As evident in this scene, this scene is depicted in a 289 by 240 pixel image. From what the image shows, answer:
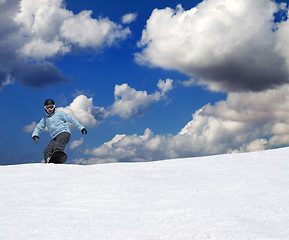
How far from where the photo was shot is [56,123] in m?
8.97

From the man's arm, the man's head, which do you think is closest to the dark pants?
the man's arm

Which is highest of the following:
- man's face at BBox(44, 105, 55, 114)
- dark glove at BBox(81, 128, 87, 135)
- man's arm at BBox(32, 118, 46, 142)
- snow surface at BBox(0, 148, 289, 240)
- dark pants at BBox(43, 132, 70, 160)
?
man's face at BBox(44, 105, 55, 114)

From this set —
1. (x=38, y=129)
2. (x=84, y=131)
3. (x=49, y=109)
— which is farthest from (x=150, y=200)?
(x=38, y=129)

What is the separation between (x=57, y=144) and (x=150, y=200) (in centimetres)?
449

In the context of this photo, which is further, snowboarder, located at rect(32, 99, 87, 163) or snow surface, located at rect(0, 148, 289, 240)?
snowboarder, located at rect(32, 99, 87, 163)

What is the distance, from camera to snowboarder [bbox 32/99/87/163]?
343 inches

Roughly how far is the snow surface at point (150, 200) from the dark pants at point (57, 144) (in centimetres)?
124

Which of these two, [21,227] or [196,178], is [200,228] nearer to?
[21,227]

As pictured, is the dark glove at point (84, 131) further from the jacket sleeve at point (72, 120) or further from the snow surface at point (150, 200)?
the snow surface at point (150, 200)

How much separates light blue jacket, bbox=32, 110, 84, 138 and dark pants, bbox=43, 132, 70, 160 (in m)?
0.16

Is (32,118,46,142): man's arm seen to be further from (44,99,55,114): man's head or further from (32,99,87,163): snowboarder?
(44,99,55,114): man's head

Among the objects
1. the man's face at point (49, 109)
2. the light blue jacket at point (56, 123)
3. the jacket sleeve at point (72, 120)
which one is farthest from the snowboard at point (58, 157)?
the man's face at point (49, 109)

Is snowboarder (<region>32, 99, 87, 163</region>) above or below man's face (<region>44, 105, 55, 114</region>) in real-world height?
below

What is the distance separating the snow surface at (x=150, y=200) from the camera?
3500mm
